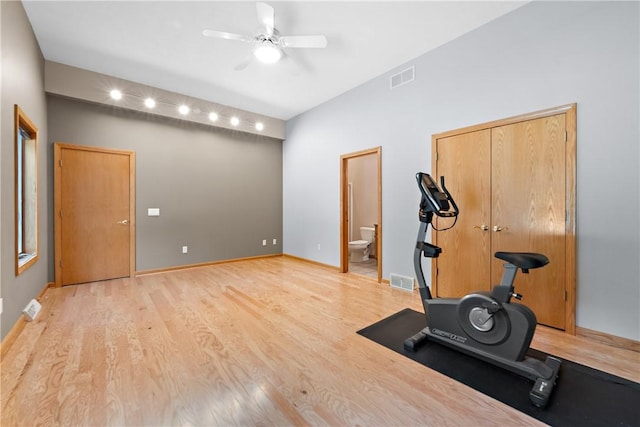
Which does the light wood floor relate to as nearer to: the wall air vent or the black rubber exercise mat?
the black rubber exercise mat

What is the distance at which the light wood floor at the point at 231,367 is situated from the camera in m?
1.47

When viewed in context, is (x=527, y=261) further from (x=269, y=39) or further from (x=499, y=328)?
(x=269, y=39)

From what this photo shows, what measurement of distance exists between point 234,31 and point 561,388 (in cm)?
414

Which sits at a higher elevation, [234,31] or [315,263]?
[234,31]

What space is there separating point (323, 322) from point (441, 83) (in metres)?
3.05

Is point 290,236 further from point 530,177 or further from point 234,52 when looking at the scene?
point 530,177

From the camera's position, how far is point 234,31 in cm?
296

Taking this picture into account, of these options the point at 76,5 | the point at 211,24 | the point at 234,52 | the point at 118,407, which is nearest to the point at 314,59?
the point at 234,52

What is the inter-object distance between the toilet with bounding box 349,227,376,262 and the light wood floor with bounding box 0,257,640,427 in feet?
7.39

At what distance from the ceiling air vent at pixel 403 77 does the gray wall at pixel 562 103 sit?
0.06 meters

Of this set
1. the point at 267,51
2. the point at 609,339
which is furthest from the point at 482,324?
the point at 267,51

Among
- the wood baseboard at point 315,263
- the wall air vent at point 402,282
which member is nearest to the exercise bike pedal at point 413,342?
the wall air vent at point 402,282

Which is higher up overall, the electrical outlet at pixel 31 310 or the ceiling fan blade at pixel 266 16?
the ceiling fan blade at pixel 266 16

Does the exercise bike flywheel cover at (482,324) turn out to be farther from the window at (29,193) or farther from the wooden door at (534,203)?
the window at (29,193)
